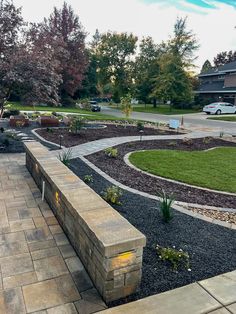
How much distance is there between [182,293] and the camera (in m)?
2.55

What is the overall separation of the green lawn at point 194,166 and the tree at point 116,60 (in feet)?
122

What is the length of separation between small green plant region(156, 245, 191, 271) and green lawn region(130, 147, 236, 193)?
3.32 meters

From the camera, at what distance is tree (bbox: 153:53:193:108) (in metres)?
31.7

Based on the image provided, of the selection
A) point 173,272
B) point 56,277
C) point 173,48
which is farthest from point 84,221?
point 173,48

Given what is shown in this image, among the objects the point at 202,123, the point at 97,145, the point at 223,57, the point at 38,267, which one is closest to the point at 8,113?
the point at 97,145

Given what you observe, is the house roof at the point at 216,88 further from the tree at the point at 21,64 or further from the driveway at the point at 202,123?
the tree at the point at 21,64

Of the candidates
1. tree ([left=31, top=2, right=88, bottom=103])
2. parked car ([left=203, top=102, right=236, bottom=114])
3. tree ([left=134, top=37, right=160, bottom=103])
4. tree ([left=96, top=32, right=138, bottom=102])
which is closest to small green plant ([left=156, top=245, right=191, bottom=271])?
parked car ([left=203, top=102, right=236, bottom=114])

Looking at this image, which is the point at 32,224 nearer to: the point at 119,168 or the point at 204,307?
the point at 204,307

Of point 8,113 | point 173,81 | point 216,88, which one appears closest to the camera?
point 8,113

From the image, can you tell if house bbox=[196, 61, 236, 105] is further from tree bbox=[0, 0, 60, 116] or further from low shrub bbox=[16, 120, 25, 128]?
tree bbox=[0, 0, 60, 116]

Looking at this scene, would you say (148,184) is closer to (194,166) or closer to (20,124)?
(194,166)

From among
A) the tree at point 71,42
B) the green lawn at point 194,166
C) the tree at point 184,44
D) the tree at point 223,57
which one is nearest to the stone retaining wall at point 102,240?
the green lawn at point 194,166

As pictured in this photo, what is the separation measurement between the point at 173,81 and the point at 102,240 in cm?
3158

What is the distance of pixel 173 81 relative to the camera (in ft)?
103
